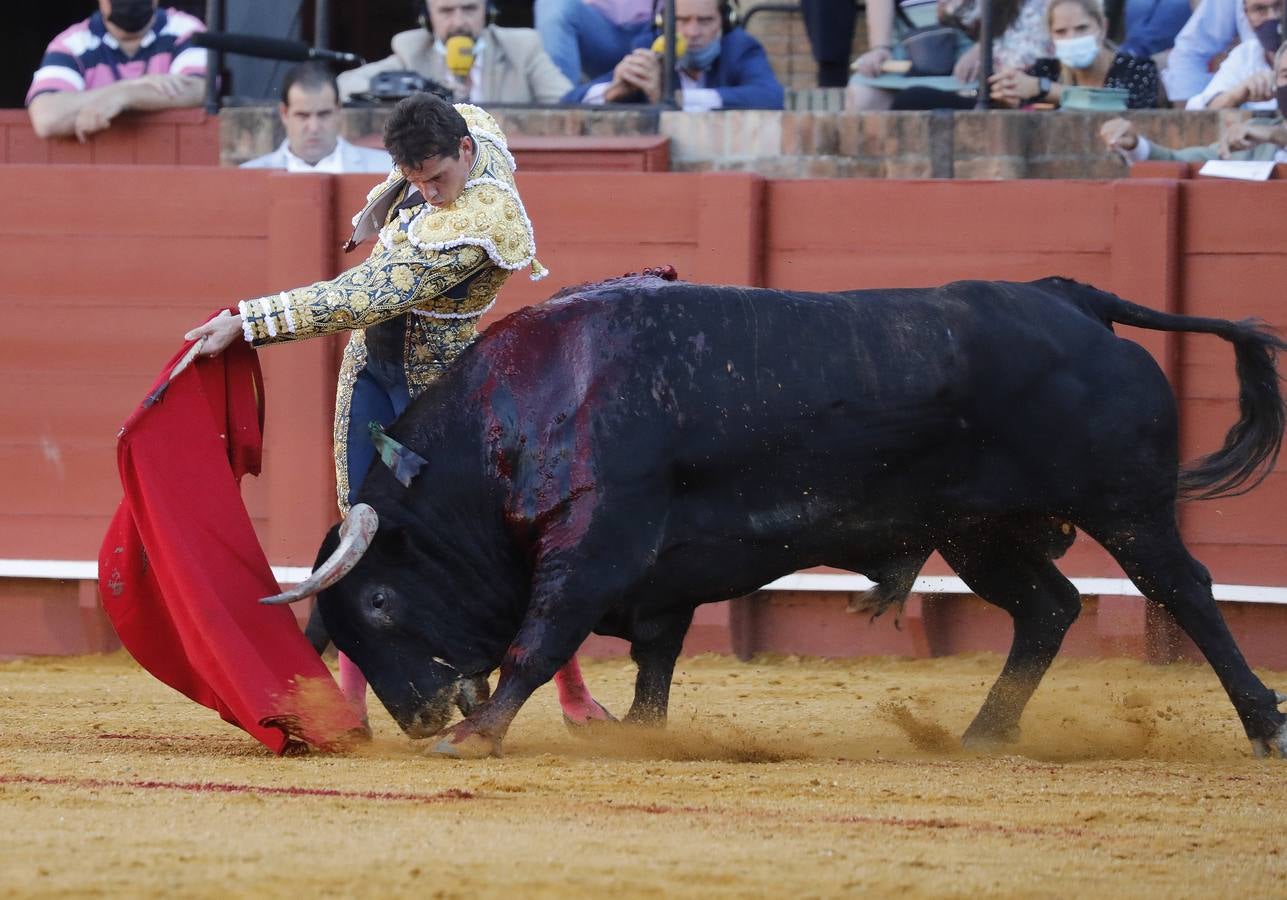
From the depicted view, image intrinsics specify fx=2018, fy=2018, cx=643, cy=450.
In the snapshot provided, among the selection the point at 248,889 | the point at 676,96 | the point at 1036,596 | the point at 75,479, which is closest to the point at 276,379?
the point at 75,479

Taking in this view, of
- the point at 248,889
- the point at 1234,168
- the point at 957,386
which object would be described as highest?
the point at 1234,168

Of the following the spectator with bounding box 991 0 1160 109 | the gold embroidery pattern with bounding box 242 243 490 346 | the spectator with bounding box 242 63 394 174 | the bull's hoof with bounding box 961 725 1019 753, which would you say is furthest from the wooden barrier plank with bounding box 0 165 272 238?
the bull's hoof with bounding box 961 725 1019 753

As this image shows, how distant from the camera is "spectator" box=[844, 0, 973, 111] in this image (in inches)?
293

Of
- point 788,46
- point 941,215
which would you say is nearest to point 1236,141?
point 941,215

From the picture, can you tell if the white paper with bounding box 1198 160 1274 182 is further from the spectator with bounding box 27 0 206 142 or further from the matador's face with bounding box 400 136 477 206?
the spectator with bounding box 27 0 206 142

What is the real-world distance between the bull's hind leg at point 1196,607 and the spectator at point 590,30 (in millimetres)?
3820

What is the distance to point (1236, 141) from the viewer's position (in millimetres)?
6461

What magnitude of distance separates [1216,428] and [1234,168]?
34.8 inches

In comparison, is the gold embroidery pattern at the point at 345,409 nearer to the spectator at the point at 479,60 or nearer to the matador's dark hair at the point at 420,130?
the matador's dark hair at the point at 420,130

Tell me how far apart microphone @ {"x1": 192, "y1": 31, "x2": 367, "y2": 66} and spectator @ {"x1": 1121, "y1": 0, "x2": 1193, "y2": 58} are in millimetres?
2893

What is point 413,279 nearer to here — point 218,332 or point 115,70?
point 218,332

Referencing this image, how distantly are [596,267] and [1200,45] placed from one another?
8.34ft

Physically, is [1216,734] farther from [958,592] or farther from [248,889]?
[248,889]

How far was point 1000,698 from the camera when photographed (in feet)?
15.4
